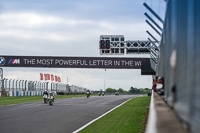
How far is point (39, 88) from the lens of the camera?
60719 millimetres

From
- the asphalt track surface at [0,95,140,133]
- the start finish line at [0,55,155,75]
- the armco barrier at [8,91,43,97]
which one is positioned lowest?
the asphalt track surface at [0,95,140,133]

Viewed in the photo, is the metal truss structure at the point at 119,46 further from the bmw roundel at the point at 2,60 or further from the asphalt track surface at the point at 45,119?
the asphalt track surface at the point at 45,119

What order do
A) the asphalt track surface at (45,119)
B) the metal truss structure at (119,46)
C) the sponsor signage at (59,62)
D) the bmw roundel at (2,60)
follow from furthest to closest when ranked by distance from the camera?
the sponsor signage at (59,62)
the bmw roundel at (2,60)
the metal truss structure at (119,46)
the asphalt track surface at (45,119)

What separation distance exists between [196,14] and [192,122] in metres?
0.85

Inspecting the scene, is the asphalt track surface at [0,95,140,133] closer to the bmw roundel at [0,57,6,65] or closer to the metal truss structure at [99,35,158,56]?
the metal truss structure at [99,35,158,56]

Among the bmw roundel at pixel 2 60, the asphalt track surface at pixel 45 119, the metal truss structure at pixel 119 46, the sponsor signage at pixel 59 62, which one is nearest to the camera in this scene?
the asphalt track surface at pixel 45 119

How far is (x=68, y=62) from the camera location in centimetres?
5966

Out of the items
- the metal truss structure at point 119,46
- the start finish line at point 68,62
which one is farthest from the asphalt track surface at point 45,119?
the start finish line at point 68,62

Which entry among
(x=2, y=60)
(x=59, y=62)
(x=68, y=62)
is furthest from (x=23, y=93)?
(x=68, y=62)

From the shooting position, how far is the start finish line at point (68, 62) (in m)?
58.2

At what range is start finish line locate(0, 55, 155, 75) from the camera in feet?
191

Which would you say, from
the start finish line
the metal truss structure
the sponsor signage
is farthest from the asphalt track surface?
the sponsor signage

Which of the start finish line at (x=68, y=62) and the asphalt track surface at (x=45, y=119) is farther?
the start finish line at (x=68, y=62)

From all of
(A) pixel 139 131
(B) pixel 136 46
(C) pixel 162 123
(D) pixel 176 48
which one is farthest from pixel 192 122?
(B) pixel 136 46
